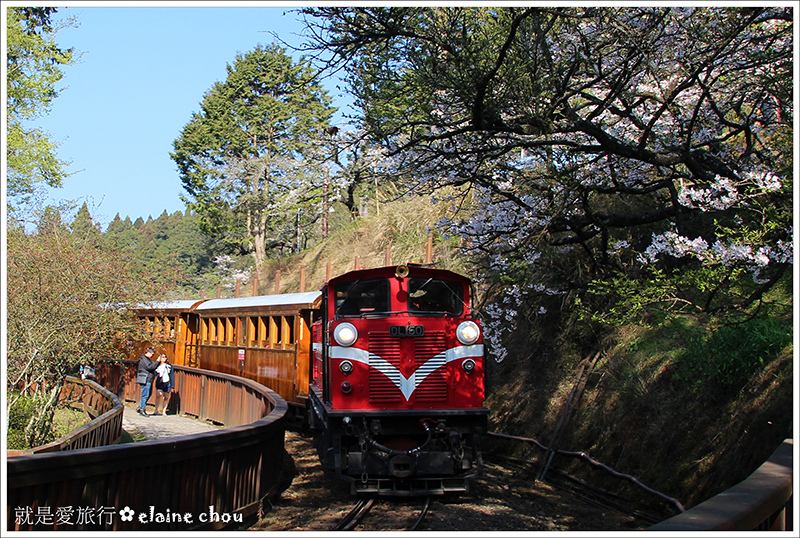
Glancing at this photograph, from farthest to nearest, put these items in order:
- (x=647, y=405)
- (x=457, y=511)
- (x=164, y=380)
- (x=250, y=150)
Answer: (x=250, y=150), (x=164, y=380), (x=647, y=405), (x=457, y=511)

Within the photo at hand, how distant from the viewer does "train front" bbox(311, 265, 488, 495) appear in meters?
8.62

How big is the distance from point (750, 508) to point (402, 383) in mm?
5849

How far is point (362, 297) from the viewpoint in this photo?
941 centimetres

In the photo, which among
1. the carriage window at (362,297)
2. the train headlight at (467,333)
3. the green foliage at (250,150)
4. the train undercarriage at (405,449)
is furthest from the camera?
the green foliage at (250,150)

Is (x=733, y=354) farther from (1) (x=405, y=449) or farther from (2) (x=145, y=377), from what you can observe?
(2) (x=145, y=377)

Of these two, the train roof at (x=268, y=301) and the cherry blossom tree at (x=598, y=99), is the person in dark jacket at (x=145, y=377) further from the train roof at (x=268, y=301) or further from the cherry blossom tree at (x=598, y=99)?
the cherry blossom tree at (x=598, y=99)

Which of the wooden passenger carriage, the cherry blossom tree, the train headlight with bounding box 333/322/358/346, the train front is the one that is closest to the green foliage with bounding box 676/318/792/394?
the cherry blossom tree

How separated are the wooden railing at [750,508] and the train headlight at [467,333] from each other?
488 cm

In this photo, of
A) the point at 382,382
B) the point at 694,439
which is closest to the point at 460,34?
the point at 382,382

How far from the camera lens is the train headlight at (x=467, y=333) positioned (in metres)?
9.19

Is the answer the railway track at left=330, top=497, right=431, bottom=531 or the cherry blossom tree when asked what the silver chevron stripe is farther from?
the cherry blossom tree

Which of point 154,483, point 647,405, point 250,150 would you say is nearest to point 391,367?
point 154,483

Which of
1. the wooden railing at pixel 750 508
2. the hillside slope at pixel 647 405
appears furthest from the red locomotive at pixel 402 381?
the wooden railing at pixel 750 508

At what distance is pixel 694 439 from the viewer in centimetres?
884
